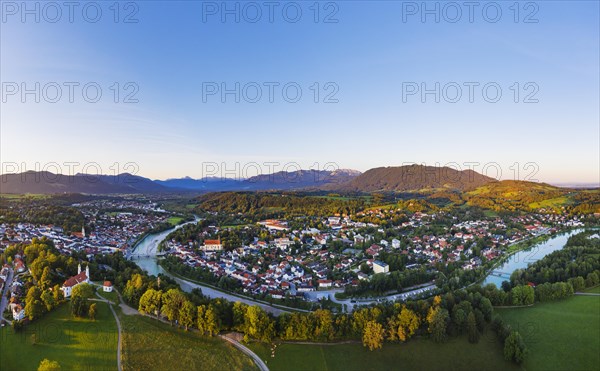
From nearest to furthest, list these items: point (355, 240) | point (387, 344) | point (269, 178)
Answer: point (387, 344), point (355, 240), point (269, 178)

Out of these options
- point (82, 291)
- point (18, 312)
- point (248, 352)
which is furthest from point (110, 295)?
point (248, 352)

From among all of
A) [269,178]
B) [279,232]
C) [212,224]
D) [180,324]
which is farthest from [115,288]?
[269,178]

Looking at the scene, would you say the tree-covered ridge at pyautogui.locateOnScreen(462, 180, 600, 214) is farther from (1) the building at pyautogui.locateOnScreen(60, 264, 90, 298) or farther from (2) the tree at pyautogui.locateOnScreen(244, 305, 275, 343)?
(1) the building at pyautogui.locateOnScreen(60, 264, 90, 298)

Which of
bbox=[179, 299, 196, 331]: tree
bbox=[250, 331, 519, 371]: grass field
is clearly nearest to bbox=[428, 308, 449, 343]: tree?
bbox=[250, 331, 519, 371]: grass field

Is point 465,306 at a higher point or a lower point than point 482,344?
higher

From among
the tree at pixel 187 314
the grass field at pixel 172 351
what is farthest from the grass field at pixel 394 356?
the tree at pixel 187 314

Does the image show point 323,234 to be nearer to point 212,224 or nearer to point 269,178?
point 212,224
